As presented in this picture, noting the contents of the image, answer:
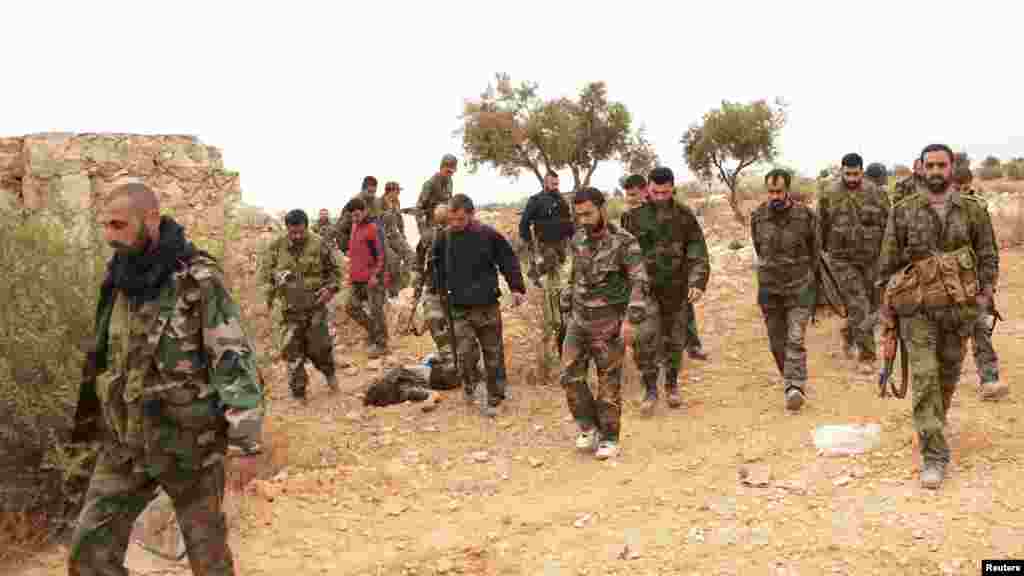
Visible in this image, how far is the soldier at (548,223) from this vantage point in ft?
28.3

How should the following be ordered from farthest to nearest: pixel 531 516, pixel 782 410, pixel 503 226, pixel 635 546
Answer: pixel 503 226 → pixel 782 410 → pixel 531 516 → pixel 635 546

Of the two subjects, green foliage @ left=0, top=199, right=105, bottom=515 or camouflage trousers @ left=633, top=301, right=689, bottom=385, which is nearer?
green foliage @ left=0, top=199, right=105, bottom=515

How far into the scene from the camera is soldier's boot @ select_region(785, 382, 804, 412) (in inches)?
230

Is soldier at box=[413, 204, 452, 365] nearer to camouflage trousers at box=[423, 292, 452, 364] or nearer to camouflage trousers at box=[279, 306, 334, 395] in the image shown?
camouflage trousers at box=[423, 292, 452, 364]

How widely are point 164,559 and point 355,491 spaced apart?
4.11 ft

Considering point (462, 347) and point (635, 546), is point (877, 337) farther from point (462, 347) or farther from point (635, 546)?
point (635, 546)

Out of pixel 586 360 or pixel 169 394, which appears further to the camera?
pixel 586 360

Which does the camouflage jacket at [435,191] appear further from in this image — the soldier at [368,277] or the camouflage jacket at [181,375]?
the camouflage jacket at [181,375]

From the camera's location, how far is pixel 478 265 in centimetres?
633

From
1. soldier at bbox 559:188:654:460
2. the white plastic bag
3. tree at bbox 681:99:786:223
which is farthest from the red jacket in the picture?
tree at bbox 681:99:786:223

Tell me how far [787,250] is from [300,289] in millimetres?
3849

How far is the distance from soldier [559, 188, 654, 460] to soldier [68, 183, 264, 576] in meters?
2.77

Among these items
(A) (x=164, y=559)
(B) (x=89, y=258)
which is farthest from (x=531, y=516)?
(B) (x=89, y=258)

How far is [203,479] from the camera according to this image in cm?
290
